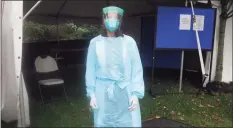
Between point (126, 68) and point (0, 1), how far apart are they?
5.70 feet

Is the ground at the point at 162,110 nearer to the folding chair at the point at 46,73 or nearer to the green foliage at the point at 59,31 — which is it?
the folding chair at the point at 46,73

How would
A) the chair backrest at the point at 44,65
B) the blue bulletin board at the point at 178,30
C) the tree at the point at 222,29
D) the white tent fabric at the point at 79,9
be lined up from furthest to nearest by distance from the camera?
the white tent fabric at the point at 79,9
the tree at the point at 222,29
the blue bulletin board at the point at 178,30
the chair backrest at the point at 44,65

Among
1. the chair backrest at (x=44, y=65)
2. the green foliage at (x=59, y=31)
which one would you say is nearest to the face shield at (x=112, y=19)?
the chair backrest at (x=44, y=65)

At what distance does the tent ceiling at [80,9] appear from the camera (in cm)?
773

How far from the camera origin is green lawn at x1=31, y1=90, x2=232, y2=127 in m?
4.73

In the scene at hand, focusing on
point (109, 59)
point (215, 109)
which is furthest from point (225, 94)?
point (109, 59)

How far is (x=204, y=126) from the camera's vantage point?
4621mm

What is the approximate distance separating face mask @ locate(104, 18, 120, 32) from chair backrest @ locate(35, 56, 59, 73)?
11.5 feet

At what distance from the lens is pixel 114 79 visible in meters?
2.47

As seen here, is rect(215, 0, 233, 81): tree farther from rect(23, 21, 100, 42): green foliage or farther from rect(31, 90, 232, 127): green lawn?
rect(23, 21, 100, 42): green foliage

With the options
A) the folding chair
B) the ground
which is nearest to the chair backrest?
the folding chair

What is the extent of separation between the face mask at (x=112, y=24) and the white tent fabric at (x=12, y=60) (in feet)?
Answer: 3.68

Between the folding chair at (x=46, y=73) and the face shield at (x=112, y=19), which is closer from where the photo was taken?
the face shield at (x=112, y=19)

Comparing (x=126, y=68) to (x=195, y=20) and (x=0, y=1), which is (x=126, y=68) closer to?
(x=0, y=1)
